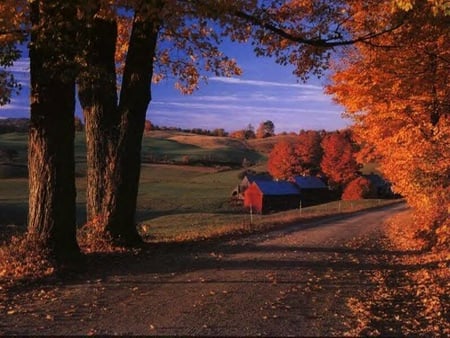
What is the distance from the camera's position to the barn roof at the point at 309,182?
93.1 metres

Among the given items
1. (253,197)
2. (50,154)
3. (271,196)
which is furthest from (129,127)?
(271,196)

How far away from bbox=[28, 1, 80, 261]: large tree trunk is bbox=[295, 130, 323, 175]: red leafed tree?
94.2 metres

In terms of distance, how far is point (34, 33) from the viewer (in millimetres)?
10906

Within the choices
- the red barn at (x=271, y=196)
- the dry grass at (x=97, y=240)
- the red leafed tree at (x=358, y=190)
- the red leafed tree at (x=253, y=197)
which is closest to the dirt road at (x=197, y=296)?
the dry grass at (x=97, y=240)

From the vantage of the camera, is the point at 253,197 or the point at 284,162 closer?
the point at 253,197

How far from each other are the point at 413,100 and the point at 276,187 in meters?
69.0

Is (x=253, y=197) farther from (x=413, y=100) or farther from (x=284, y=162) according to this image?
(x=413, y=100)

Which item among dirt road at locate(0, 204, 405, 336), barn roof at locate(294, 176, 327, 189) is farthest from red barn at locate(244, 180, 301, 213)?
dirt road at locate(0, 204, 405, 336)

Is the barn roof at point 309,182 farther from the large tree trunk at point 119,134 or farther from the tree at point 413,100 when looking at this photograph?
the large tree trunk at point 119,134

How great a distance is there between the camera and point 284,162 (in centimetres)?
10781

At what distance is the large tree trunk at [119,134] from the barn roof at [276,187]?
2736 inches

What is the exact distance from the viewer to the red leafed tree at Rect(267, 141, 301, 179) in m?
106

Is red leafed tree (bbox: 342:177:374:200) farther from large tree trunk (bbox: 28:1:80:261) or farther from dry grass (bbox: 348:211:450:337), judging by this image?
large tree trunk (bbox: 28:1:80:261)

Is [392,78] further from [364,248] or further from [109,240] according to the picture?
[109,240]
